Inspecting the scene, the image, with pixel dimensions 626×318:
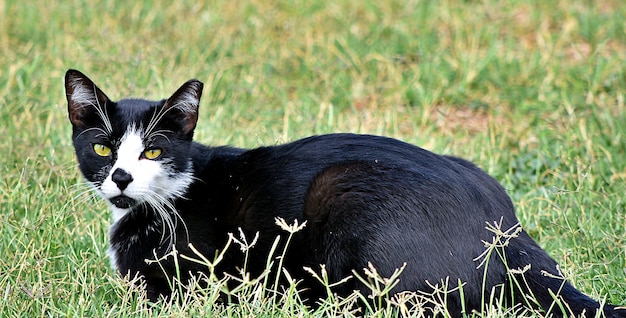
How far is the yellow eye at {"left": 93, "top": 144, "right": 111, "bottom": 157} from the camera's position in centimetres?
335

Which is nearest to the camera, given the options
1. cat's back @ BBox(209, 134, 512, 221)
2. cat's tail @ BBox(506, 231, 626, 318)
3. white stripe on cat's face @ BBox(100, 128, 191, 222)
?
cat's tail @ BBox(506, 231, 626, 318)

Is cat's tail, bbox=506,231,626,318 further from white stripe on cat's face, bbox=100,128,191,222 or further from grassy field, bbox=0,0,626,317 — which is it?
white stripe on cat's face, bbox=100,128,191,222

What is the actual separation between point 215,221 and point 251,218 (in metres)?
0.15

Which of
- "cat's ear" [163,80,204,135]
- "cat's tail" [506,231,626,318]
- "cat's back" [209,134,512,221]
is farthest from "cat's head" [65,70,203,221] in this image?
"cat's tail" [506,231,626,318]

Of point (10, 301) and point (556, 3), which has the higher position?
point (556, 3)

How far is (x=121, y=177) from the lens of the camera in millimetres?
3242

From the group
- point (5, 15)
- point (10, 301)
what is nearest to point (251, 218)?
point (10, 301)

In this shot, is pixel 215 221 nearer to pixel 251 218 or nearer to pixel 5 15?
pixel 251 218

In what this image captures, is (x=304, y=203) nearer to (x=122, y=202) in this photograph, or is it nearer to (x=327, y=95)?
(x=122, y=202)

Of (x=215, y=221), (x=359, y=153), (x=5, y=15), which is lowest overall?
(x=215, y=221)

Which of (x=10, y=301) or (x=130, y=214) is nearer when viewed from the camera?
(x=10, y=301)

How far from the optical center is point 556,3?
6930 millimetres

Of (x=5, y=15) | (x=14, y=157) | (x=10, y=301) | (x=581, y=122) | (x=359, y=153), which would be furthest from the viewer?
(x=5, y=15)

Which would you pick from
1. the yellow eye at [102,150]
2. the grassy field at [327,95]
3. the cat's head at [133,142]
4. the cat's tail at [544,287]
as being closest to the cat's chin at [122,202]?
the cat's head at [133,142]
